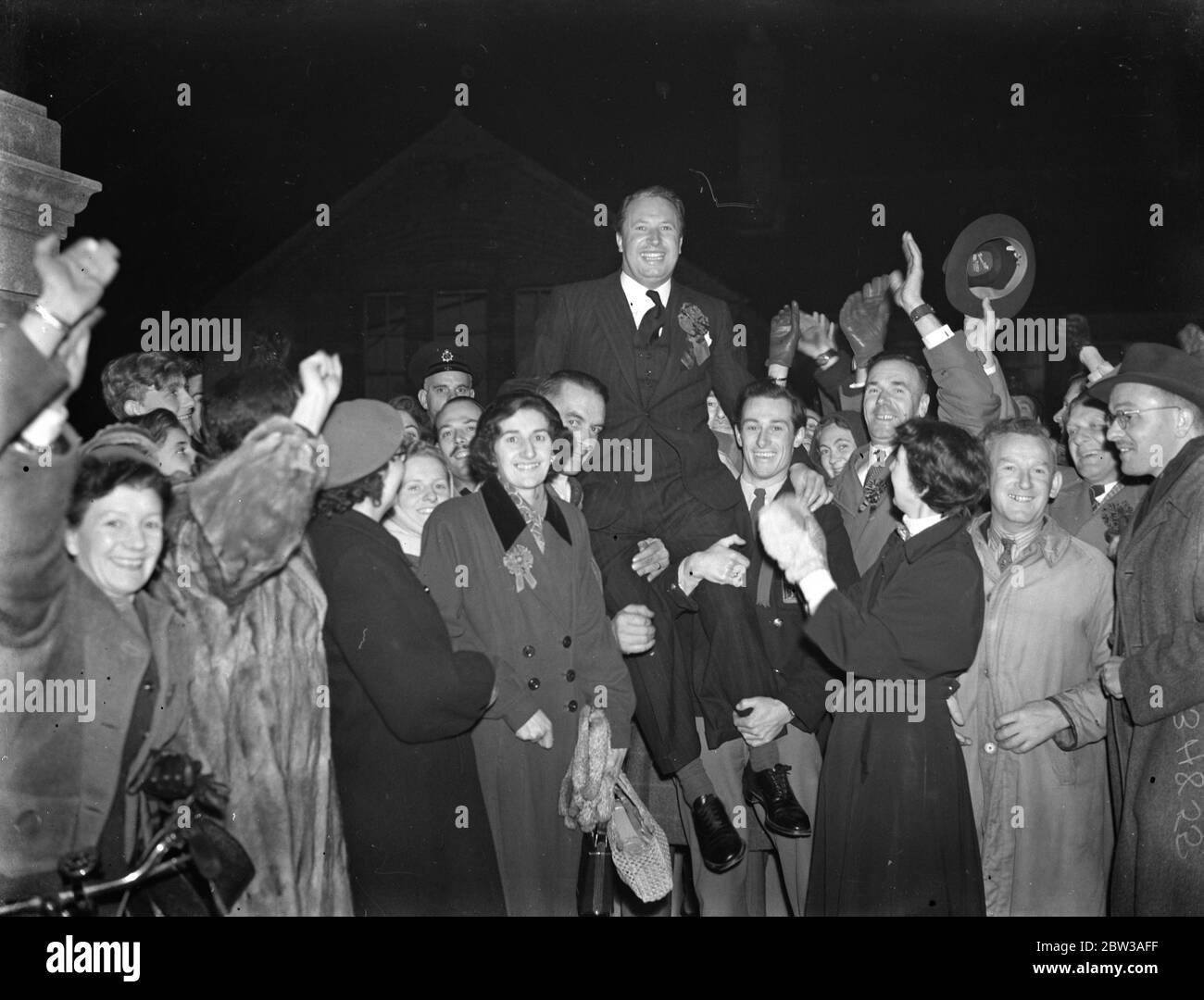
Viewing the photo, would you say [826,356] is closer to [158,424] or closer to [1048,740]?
[1048,740]

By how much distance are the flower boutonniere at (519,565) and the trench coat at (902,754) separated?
1.06 metres

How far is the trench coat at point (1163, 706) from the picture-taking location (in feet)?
15.0

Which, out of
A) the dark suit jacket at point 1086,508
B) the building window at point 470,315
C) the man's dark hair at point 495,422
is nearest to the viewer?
the man's dark hair at point 495,422

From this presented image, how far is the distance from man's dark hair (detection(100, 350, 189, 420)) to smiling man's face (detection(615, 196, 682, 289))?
199 cm

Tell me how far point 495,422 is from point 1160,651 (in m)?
2.60

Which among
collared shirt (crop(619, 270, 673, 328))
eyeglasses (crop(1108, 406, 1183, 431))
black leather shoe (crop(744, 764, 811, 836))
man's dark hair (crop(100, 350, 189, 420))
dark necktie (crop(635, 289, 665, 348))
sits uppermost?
collared shirt (crop(619, 270, 673, 328))

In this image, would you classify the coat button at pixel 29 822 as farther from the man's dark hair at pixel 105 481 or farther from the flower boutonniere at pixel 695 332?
the flower boutonniere at pixel 695 332

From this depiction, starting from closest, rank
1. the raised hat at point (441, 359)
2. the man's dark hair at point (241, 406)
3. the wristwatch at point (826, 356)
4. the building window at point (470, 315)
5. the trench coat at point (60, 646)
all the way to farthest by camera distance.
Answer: the trench coat at point (60, 646), the man's dark hair at point (241, 406), the raised hat at point (441, 359), the building window at point (470, 315), the wristwatch at point (826, 356)

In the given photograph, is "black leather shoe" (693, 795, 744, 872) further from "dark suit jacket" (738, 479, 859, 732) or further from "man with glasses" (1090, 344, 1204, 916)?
"man with glasses" (1090, 344, 1204, 916)

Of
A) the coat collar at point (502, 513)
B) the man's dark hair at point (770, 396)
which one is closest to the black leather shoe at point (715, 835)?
the coat collar at point (502, 513)

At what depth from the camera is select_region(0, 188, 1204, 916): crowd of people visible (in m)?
4.20

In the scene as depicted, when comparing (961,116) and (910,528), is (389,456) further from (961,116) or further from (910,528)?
(961,116)

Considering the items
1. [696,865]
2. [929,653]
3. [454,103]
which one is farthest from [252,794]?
[454,103]

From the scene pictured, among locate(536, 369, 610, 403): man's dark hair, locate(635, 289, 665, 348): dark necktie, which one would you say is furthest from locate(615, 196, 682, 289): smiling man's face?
locate(536, 369, 610, 403): man's dark hair
